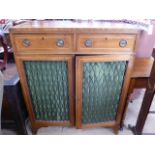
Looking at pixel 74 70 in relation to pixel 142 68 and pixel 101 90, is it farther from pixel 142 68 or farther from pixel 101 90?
pixel 142 68

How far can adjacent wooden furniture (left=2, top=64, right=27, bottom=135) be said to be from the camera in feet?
3.93

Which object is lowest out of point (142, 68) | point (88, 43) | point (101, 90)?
point (101, 90)

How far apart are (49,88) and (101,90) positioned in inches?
15.7

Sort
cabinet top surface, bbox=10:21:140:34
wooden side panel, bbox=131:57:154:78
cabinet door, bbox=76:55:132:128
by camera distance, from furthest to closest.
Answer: wooden side panel, bbox=131:57:154:78, cabinet door, bbox=76:55:132:128, cabinet top surface, bbox=10:21:140:34

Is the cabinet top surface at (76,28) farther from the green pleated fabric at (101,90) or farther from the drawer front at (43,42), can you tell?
the green pleated fabric at (101,90)

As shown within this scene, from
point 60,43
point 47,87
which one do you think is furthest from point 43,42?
point 47,87

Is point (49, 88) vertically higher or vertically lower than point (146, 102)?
higher

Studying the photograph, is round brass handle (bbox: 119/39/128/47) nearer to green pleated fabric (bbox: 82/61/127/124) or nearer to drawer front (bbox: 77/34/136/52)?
drawer front (bbox: 77/34/136/52)

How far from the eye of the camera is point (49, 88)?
4.09 feet

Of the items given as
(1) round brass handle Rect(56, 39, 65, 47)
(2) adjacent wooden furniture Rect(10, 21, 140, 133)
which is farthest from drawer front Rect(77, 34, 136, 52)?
(1) round brass handle Rect(56, 39, 65, 47)
